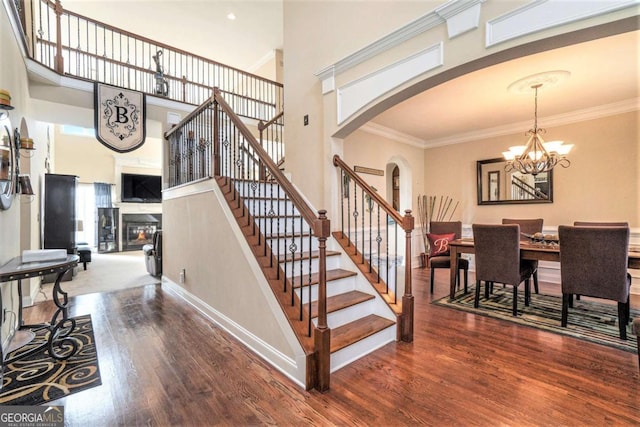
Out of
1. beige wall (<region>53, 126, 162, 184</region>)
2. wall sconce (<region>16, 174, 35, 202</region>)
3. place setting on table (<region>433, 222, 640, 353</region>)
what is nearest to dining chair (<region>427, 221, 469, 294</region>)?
place setting on table (<region>433, 222, 640, 353</region>)

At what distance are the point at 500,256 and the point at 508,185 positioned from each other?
9.02ft

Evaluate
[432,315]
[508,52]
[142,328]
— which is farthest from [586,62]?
[142,328]

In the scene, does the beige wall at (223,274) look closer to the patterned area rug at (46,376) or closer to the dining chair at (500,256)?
the patterned area rug at (46,376)

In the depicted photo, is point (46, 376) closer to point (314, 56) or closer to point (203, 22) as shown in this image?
point (314, 56)

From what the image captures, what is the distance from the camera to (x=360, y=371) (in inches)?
83.9

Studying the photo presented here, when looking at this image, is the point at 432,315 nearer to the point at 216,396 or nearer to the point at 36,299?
the point at 216,396

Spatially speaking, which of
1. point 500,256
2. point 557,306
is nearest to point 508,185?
point 557,306

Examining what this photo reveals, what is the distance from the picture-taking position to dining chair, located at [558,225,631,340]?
2.56 metres

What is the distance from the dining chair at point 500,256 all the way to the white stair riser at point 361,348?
153 centimetres

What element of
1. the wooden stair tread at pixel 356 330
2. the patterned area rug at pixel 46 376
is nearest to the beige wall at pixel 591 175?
the wooden stair tread at pixel 356 330

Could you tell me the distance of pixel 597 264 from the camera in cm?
266

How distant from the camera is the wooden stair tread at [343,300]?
8.11ft

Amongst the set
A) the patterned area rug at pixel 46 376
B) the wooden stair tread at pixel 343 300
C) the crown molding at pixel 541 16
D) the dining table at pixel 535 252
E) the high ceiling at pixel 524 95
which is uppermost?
the high ceiling at pixel 524 95

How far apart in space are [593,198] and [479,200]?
1639 millimetres
